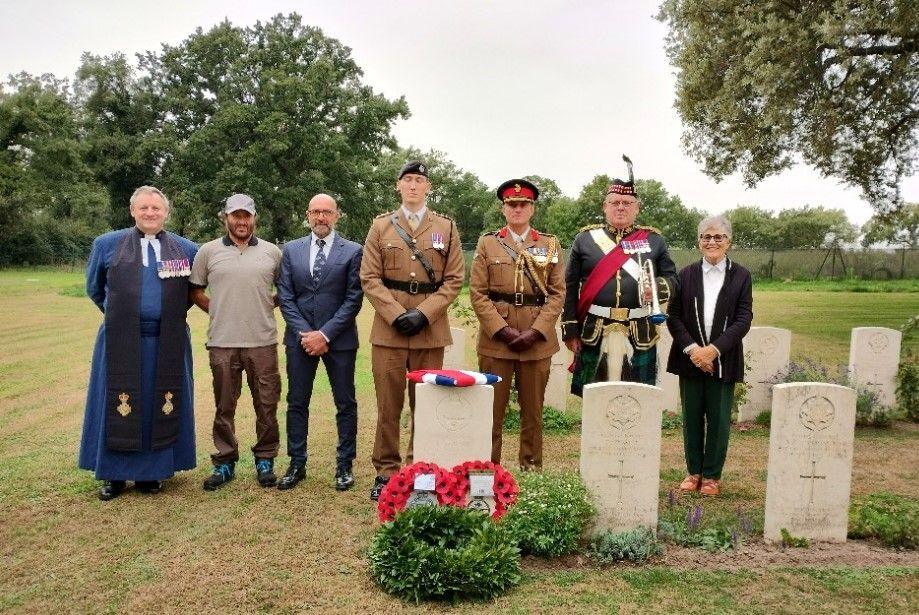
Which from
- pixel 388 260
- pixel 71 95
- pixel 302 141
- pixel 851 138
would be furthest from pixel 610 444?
pixel 71 95

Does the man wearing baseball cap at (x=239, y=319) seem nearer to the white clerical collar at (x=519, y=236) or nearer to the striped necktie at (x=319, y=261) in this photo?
the striped necktie at (x=319, y=261)

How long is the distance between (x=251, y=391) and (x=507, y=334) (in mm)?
1953

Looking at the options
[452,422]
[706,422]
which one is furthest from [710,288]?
[452,422]

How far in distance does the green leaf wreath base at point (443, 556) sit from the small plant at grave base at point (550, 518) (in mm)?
126

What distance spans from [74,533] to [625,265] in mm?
4122

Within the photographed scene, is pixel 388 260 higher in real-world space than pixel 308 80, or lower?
lower

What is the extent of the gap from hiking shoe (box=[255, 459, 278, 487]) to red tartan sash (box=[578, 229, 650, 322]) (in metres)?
2.71

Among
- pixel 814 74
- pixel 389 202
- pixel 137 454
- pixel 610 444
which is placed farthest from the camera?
pixel 389 202

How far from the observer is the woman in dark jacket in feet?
17.0

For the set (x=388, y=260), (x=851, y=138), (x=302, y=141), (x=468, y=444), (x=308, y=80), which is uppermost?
(x=308, y=80)

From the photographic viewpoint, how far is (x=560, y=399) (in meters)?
8.07

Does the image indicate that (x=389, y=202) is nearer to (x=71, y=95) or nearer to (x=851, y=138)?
(x=71, y=95)

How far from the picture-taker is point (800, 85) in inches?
484

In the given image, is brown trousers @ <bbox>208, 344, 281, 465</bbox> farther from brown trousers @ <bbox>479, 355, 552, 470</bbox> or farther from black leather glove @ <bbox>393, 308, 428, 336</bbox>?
brown trousers @ <bbox>479, 355, 552, 470</bbox>
